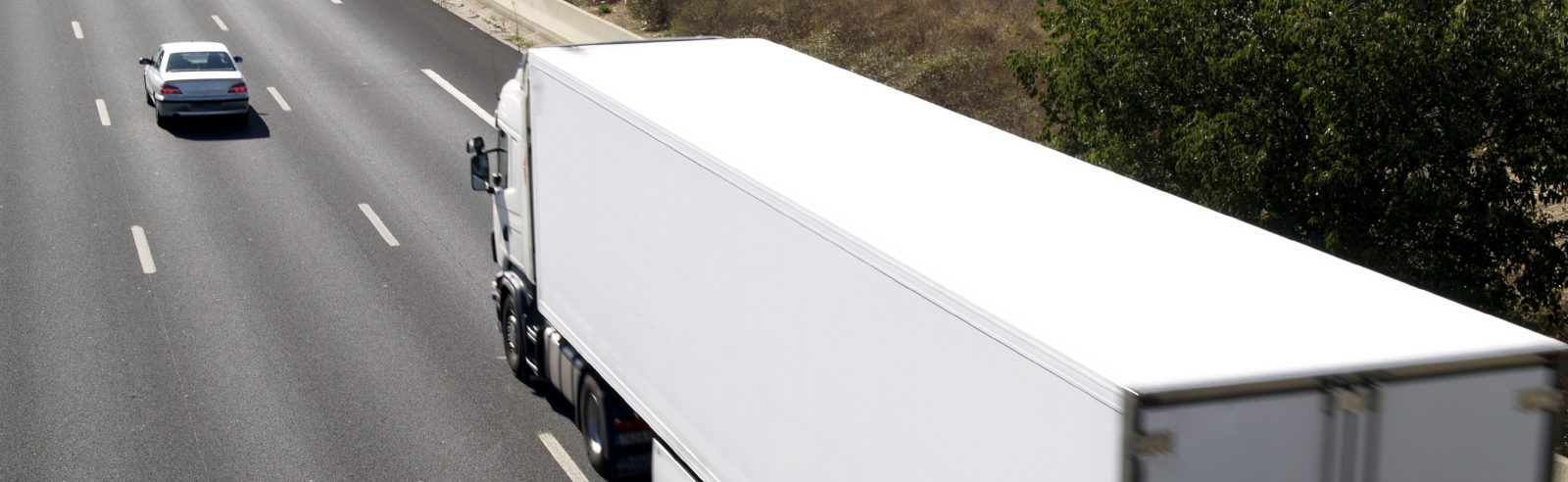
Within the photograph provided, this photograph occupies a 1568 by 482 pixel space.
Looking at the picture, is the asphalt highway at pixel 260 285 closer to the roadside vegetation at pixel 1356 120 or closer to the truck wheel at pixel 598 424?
the truck wheel at pixel 598 424

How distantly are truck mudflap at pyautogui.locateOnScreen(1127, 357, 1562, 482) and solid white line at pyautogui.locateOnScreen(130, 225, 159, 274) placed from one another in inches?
654

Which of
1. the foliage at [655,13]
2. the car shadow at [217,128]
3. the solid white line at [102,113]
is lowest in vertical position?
the car shadow at [217,128]

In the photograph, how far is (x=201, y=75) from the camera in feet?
88.5

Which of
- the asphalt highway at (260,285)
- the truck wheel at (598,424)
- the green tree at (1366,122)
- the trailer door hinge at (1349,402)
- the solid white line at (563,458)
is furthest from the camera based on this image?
the asphalt highway at (260,285)

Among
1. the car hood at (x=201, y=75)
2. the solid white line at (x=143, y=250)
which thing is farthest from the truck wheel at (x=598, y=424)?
the car hood at (x=201, y=75)

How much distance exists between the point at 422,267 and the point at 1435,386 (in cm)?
1536

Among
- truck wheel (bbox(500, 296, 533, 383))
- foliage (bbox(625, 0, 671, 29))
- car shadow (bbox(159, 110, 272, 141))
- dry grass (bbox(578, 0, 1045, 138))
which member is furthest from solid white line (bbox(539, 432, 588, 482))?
foliage (bbox(625, 0, 671, 29))

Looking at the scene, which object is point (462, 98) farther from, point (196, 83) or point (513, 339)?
point (513, 339)

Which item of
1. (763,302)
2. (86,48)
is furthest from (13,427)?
(86,48)

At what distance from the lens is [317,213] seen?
21547 mm

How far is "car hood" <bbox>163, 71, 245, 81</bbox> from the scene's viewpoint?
87.9 ft

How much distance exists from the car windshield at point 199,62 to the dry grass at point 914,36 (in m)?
10.4

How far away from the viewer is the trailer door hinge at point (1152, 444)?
5.19 m

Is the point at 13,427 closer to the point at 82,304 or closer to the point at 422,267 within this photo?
the point at 82,304
